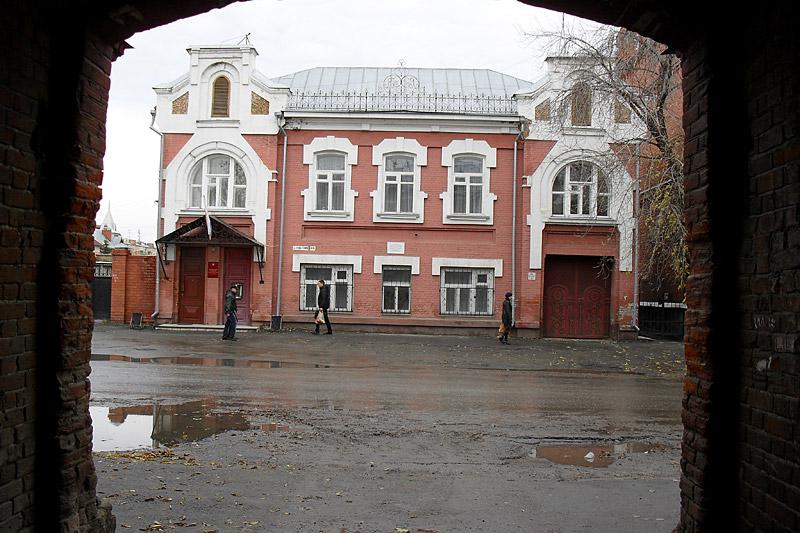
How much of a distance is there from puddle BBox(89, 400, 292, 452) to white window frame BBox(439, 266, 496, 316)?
48.1 ft

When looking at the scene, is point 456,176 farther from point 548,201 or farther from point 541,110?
point 541,110

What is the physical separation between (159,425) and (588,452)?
5.14 m

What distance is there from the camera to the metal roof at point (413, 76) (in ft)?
88.1

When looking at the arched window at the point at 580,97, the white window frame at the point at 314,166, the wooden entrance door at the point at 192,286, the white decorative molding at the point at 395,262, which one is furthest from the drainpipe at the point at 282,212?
the arched window at the point at 580,97

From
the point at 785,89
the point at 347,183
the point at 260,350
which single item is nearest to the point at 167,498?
the point at 785,89

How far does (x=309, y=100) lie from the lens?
2511cm

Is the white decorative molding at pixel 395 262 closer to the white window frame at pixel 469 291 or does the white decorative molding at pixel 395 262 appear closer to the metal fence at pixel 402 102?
the white window frame at pixel 469 291

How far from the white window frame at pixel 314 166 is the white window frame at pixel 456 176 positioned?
10.3ft

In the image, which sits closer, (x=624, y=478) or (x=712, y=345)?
(x=712, y=345)

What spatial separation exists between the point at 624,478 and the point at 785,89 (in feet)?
14.5

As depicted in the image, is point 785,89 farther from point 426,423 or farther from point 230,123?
point 230,123

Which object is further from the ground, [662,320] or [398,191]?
[398,191]

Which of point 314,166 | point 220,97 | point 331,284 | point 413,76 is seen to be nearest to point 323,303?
point 331,284

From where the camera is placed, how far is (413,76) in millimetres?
26656
